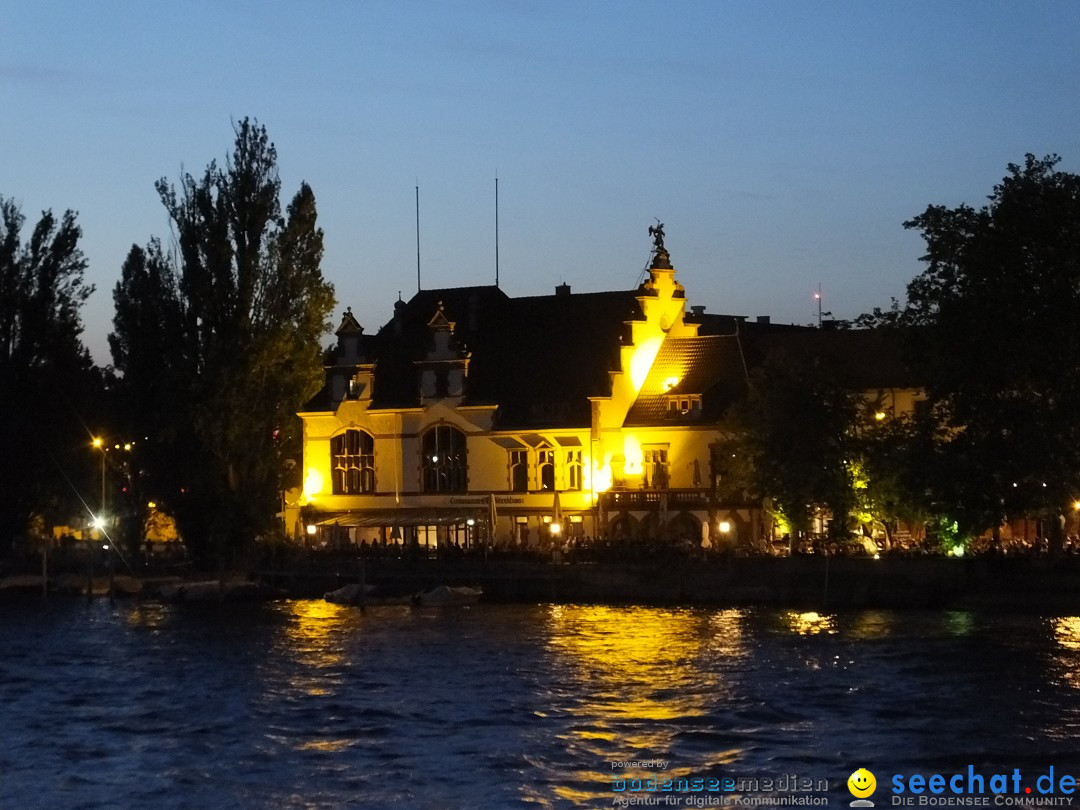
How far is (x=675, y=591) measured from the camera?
6862 centimetres

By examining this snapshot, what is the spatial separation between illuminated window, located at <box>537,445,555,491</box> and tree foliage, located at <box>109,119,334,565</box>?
33.7ft

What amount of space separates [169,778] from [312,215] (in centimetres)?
4606

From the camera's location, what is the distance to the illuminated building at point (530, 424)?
7738 cm

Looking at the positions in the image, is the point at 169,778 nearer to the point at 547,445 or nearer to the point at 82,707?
the point at 82,707

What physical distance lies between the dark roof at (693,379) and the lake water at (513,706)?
16.5 m

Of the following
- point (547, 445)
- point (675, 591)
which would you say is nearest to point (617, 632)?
point (675, 591)

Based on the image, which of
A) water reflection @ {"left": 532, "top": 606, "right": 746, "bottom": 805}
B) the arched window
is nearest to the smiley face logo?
water reflection @ {"left": 532, "top": 606, "right": 746, "bottom": 805}

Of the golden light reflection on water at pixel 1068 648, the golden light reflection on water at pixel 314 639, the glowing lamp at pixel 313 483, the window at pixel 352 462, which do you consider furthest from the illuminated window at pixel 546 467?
the golden light reflection on water at pixel 1068 648

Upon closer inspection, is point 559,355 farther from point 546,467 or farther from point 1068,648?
point 1068,648

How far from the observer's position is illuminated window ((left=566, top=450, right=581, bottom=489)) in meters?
79.7

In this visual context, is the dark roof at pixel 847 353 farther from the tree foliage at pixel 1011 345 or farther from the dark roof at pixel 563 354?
the tree foliage at pixel 1011 345

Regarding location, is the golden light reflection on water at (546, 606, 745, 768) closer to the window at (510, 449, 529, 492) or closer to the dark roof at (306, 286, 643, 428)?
the window at (510, 449, 529, 492)

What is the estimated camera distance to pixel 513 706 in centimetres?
4138

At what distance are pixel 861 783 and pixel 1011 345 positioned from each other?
33.3m
